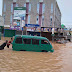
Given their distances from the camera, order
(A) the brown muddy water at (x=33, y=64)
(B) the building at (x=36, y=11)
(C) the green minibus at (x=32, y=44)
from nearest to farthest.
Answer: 1. (A) the brown muddy water at (x=33, y=64)
2. (C) the green minibus at (x=32, y=44)
3. (B) the building at (x=36, y=11)

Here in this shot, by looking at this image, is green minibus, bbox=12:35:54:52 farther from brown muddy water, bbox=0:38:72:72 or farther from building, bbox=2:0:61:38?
building, bbox=2:0:61:38

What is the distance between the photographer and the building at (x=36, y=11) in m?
39.1

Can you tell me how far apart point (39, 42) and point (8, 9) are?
2947 cm

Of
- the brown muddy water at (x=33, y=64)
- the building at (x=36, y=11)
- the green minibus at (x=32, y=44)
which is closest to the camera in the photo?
the brown muddy water at (x=33, y=64)

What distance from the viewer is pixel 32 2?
4034 cm

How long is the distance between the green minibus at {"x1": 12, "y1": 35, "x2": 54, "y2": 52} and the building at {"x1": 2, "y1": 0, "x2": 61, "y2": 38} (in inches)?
960

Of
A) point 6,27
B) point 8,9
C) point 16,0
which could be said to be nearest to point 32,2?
point 16,0

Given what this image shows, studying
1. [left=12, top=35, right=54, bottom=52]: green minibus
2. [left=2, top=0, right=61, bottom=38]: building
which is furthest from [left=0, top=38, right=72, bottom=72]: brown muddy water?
[left=2, top=0, right=61, bottom=38]: building

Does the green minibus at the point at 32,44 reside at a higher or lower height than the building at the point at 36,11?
lower

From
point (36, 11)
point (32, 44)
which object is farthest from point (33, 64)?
point (36, 11)

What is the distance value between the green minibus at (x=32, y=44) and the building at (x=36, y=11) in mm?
24387

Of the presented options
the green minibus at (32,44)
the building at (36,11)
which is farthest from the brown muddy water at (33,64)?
the building at (36,11)

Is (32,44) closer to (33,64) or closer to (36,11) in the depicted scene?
(33,64)

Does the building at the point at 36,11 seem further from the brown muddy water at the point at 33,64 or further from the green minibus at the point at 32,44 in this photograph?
the brown muddy water at the point at 33,64
